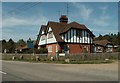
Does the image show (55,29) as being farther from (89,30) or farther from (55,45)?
(89,30)

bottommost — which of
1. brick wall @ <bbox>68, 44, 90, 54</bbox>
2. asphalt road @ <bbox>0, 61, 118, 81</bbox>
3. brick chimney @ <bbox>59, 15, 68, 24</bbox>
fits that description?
asphalt road @ <bbox>0, 61, 118, 81</bbox>

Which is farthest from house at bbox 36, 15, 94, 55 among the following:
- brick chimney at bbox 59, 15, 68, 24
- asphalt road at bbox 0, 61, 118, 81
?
asphalt road at bbox 0, 61, 118, 81

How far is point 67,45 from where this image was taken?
1969 inches

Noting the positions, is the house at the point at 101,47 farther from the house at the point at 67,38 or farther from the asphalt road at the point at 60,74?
the asphalt road at the point at 60,74

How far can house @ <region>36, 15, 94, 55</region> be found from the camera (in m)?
50.0

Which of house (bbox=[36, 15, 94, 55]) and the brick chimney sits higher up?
the brick chimney

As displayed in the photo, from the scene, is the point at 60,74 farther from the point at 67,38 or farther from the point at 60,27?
the point at 60,27

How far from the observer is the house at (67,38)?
50.0 metres

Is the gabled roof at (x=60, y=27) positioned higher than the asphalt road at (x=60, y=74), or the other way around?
the gabled roof at (x=60, y=27)

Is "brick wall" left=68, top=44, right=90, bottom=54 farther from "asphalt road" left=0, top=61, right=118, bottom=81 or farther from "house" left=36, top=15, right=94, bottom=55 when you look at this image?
"asphalt road" left=0, top=61, right=118, bottom=81

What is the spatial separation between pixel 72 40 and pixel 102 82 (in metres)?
38.0

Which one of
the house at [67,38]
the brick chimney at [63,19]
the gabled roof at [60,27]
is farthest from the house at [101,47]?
the brick chimney at [63,19]

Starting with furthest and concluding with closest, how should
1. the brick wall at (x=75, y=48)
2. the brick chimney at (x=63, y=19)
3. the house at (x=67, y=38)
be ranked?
the brick chimney at (x=63, y=19) → the brick wall at (x=75, y=48) → the house at (x=67, y=38)

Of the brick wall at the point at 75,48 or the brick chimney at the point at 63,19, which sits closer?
the brick wall at the point at 75,48
